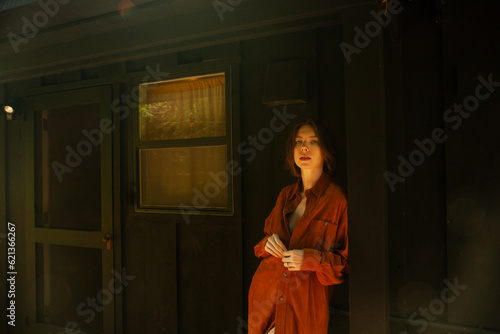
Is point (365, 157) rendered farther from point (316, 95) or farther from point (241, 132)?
point (241, 132)

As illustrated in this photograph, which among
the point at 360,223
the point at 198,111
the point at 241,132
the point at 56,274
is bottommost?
the point at 56,274

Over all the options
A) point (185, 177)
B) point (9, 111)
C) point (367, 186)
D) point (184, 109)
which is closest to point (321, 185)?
point (367, 186)

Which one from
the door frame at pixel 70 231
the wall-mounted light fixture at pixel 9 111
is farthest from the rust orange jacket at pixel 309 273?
the wall-mounted light fixture at pixel 9 111

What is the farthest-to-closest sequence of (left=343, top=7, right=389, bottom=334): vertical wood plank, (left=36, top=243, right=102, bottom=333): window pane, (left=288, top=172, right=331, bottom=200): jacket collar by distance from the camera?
(left=36, top=243, right=102, bottom=333): window pane < (left=288, top=172, right=331, bottom=200): jacket collar < (left=343, top=7, right=389, bottom=334): vertical wood plank

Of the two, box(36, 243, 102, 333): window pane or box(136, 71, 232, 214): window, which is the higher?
box(136, 71, 232, 214): window

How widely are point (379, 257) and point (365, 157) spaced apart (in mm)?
542

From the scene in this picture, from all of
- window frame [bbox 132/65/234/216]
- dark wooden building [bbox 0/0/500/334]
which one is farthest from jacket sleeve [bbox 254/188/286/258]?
window frame [bbox 132/65/234/216]

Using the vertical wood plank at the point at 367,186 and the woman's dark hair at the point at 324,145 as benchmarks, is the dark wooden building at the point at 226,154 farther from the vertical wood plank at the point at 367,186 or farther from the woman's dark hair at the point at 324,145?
the woman's dark hair at the point at 324,145

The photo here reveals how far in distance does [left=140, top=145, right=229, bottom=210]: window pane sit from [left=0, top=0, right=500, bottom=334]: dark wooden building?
16 millimetres

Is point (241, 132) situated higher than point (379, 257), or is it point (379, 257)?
point (241, 132)

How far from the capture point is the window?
3133 millimetres

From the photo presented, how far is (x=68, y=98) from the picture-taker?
3.80 meters

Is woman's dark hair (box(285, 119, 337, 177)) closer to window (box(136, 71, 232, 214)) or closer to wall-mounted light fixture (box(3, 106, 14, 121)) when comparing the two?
window (box(136, 71, 232, 214))

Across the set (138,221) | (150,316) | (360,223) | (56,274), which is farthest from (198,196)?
(56,274)
